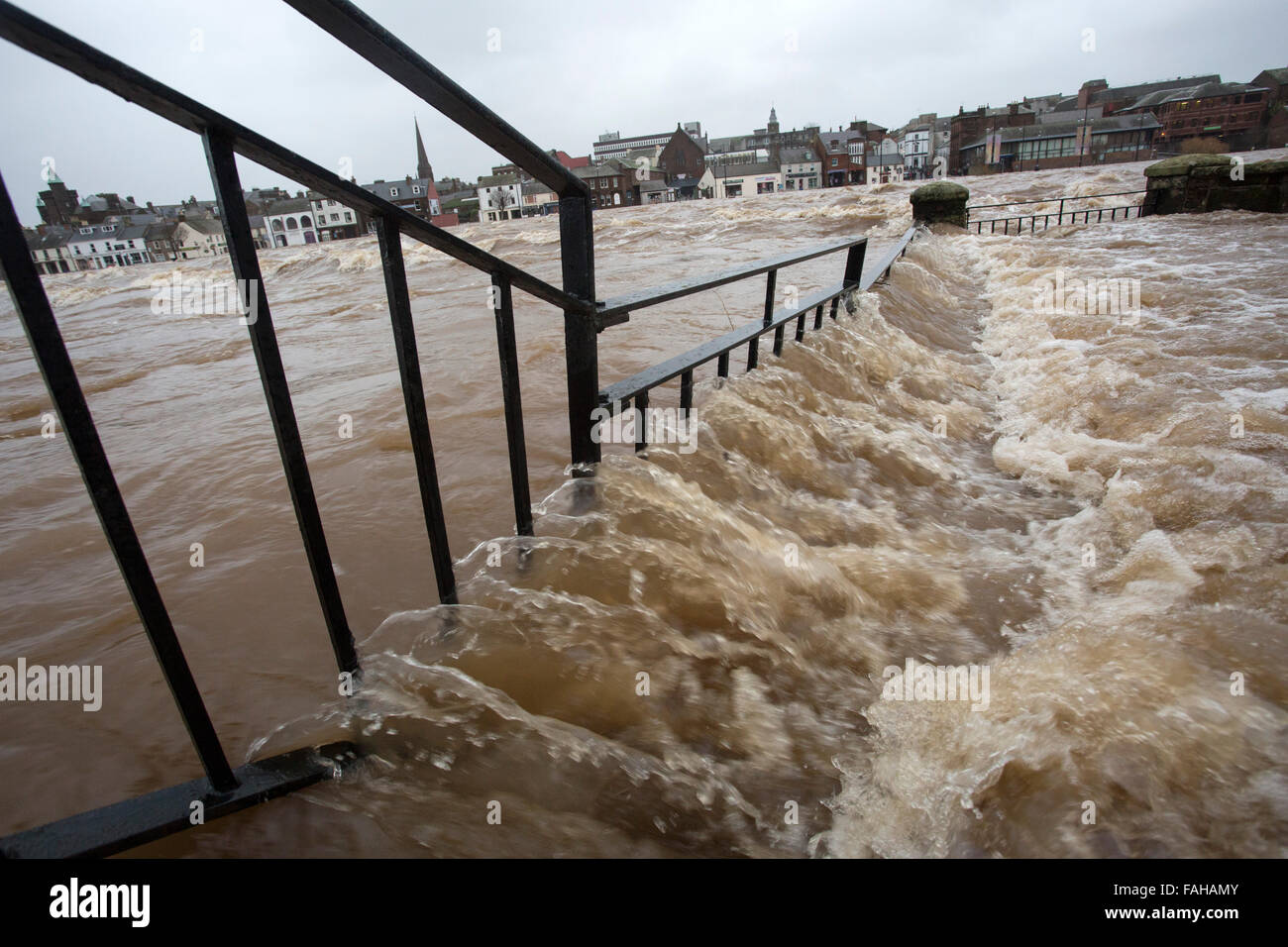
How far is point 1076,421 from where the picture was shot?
426 centimetres

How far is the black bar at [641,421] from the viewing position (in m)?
2.69

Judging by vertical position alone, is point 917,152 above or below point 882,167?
above

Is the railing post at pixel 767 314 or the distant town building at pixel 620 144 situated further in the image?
the distant town building at pixel 620 144

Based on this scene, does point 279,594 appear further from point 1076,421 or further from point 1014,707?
point 1076,421

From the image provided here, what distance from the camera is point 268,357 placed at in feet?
3.79

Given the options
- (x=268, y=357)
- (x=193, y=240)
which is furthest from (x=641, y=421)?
(x=193, y=240)

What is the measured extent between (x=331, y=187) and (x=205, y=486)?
3.14m

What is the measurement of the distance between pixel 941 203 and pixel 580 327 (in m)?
15.5

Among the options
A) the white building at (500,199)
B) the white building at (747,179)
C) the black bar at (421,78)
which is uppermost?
the white building at (747,179)

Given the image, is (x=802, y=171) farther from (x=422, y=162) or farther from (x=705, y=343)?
(x=705, y=343)

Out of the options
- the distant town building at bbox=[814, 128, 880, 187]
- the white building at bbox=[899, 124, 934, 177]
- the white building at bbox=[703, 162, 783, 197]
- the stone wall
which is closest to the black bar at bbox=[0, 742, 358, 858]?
the stone wall

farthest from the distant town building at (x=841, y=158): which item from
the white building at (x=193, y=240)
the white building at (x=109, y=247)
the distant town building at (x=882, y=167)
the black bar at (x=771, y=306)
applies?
the black bar at (x=771, y=306)

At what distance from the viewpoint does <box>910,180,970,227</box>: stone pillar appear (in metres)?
14.2

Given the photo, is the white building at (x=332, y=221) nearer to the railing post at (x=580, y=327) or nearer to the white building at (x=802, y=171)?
the white building at (x=802, y=171)
